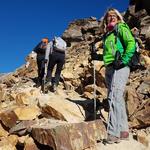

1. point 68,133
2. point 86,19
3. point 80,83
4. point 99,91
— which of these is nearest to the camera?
point 68,133

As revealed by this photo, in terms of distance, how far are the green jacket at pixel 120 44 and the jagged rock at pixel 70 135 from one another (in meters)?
1.87

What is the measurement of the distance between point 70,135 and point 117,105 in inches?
57.3

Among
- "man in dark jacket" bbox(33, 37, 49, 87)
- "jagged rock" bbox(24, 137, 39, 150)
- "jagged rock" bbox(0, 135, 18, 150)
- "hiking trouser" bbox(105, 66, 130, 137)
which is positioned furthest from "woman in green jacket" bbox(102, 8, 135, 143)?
"man in dark jacket" bbox(33, 37, 49, 87)

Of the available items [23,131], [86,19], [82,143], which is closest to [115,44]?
[82,143]

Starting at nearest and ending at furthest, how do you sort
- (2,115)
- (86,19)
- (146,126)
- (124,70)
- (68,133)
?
Result: (68,133)
(124,70)
(146,126)
(2,115)
(86,19)

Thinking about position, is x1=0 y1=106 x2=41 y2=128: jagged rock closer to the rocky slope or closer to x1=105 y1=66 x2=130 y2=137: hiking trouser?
the rocky slope

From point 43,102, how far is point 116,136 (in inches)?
153

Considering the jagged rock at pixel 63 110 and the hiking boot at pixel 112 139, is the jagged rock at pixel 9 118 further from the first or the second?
the hiking boot at pixel 112 139

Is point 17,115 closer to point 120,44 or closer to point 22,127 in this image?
point 22,127

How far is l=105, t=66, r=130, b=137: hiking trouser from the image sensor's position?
27.9 ft

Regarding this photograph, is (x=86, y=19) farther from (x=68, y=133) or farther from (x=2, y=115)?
(x=68, y=133)

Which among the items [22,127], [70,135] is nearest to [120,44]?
[70,135]

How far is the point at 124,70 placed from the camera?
880 cm

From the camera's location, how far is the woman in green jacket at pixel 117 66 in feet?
27.9
